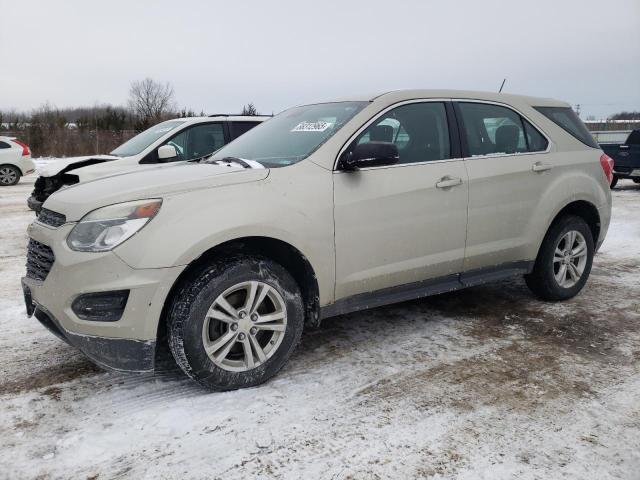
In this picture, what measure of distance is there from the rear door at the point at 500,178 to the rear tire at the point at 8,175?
15.5 meters

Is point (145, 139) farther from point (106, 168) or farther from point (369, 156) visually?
point (369, 156)

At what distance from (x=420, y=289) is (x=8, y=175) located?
15693mm

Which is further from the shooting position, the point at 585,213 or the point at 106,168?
the point at 106,168

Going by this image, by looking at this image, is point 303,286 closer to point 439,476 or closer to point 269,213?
point 269,213

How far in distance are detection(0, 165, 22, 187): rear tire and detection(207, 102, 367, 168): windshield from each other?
14303 mm

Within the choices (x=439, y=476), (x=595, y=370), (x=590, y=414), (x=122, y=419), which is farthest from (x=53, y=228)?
(x=595, y=370)

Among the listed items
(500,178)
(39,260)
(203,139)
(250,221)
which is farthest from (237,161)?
(203,139)

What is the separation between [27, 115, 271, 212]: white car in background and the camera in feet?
21.9

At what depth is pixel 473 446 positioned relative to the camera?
102 inches

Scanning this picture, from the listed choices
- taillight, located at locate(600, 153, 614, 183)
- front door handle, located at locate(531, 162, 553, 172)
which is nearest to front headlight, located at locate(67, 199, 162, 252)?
front door handle, located at locate(531, 162, 553, 172)

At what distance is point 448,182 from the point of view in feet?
12.6

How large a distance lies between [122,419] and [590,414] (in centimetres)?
249

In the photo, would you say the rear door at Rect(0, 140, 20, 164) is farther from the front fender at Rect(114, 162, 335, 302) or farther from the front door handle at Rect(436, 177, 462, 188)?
the front door handle at Rect(436, 177, 462, 188)

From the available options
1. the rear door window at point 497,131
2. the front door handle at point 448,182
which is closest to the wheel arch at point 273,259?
the front door handle at point 448,182
